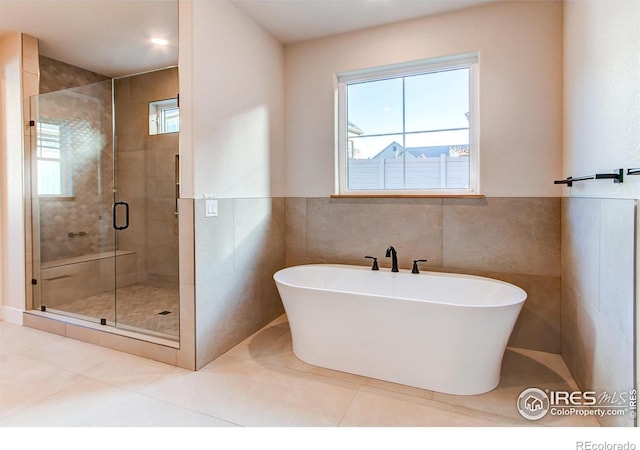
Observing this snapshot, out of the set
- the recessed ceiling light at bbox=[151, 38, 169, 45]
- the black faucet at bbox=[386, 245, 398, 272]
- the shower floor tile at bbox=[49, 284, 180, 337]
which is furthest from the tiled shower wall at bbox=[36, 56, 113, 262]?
the black faucet at bbox=[386, 245, 398, 272]

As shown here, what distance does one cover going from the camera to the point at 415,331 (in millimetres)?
1971

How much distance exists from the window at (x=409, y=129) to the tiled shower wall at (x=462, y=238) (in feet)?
0.62

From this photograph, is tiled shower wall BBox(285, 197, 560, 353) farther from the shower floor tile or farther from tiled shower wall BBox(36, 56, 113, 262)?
tiled shower wall BBox(36, 56, 113, 262)

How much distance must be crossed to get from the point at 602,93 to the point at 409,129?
1.36 m

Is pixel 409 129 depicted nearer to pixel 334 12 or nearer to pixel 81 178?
pixel 334 12

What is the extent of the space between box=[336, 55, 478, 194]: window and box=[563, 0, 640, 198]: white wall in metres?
0.64

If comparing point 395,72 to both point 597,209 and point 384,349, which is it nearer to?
point 597,209

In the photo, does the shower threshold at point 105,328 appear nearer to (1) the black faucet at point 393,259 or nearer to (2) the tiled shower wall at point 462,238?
(2) the tiled shower wall at point 462,238

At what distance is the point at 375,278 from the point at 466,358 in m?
0.94

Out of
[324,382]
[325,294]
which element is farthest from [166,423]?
[325,294]

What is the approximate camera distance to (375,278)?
2.70 meters
